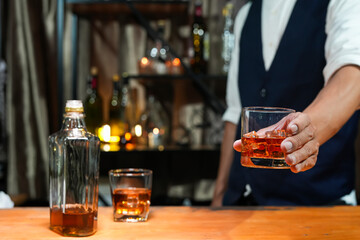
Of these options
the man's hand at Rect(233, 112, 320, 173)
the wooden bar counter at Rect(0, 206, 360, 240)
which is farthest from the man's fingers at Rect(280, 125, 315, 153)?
the wooden bar counter at Rect(0, 206, 360, 240)

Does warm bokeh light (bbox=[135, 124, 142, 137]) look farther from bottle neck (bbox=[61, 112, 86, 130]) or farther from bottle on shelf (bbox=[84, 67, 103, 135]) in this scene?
bottle neck (bbox=[61, 112, 86, 130])

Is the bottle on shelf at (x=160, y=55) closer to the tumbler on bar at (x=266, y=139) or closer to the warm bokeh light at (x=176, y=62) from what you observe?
the warm bokeh light at (x=176, y=62)

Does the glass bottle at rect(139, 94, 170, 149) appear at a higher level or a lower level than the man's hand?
lower

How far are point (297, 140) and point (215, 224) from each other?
258mm

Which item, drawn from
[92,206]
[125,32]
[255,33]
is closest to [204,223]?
[92,206]

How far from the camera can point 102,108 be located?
Answer: 2.41 meters

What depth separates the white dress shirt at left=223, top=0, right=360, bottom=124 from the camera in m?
1.11

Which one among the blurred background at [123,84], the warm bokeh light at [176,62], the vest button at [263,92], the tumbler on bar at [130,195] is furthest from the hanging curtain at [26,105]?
the tumbler on bar at [130,195]

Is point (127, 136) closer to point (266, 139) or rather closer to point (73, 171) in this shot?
point (73, 171)

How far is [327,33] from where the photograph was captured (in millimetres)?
1288

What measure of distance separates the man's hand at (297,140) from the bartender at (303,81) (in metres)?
0.24

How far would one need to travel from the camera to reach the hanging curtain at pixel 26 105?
7.63 feet

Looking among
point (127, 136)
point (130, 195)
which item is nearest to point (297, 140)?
point (130, 195)

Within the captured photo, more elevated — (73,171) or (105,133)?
(73,171)
